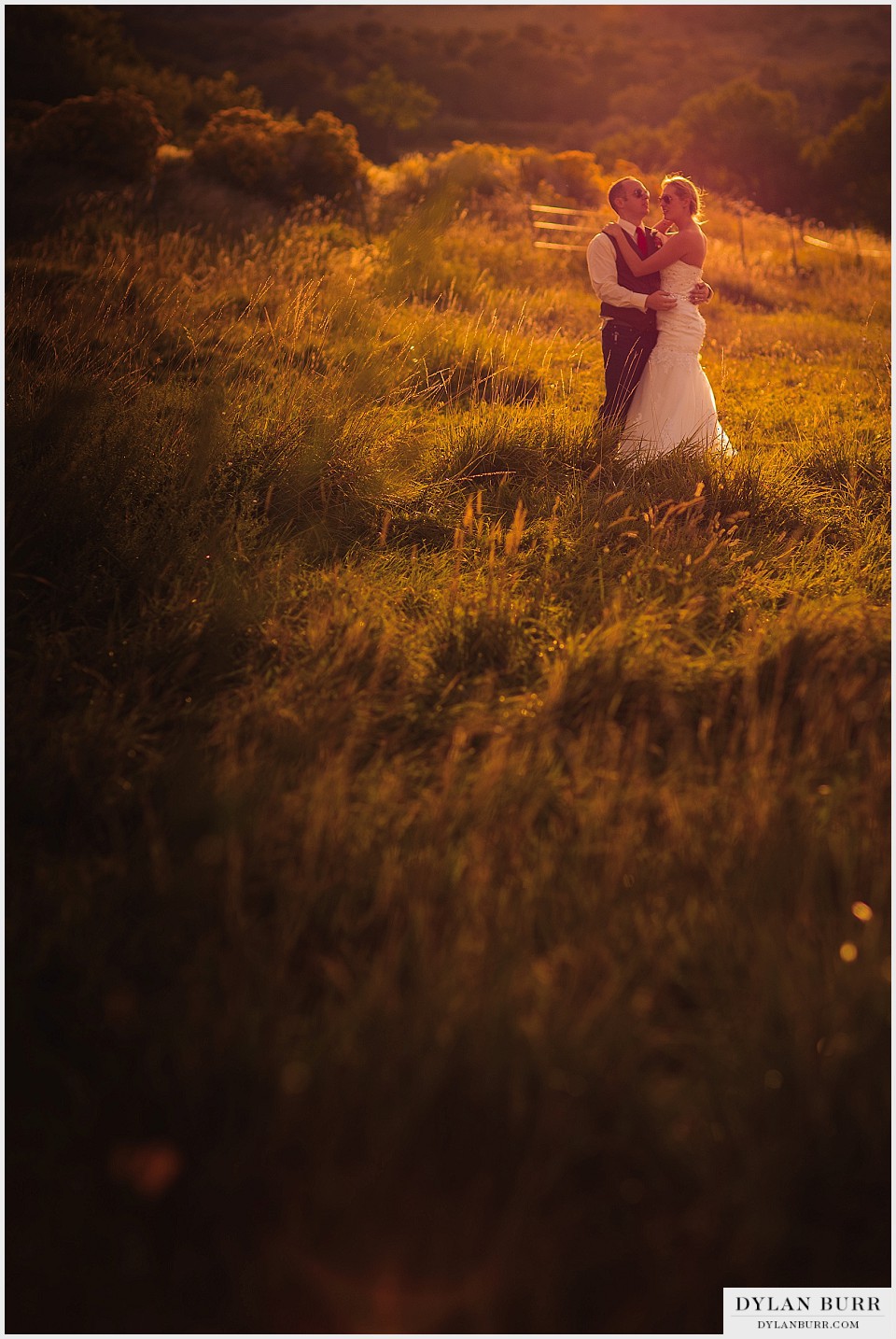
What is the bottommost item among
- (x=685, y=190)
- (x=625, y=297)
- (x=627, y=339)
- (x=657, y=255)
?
(x=627, y=339)

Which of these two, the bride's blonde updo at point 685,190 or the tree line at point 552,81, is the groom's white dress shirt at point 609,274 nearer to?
the bride's blonde updo at point 685,190

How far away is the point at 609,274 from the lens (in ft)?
21.3

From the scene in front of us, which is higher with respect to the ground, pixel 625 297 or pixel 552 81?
pixel 552 81

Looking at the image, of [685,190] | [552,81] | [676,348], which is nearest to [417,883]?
[676,348]

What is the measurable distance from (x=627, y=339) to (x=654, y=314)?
0.29 m

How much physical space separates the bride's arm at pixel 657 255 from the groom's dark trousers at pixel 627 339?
76 millimetres

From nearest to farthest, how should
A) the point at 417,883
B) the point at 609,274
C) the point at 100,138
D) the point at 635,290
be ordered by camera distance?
1. the point at 417,883
2. the point at 609,274
3. the point at 635,290
4. the point at 100,138

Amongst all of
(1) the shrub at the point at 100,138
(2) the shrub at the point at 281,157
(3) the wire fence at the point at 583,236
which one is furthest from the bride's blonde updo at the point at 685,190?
(1) the shrub at the point at 100,138

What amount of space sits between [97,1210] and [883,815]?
239cm

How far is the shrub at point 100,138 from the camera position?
1470 centimetres

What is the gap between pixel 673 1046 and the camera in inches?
79.1

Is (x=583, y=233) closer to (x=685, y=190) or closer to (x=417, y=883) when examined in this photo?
(x=685, y=190)

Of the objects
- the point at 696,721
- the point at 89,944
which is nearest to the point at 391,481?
the point at 696,721

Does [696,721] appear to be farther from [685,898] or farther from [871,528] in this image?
[871,528]
